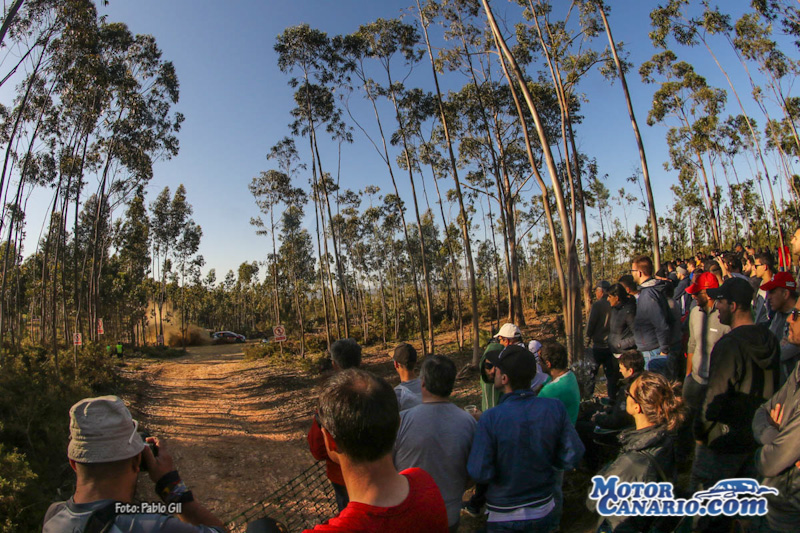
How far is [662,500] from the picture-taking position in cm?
209

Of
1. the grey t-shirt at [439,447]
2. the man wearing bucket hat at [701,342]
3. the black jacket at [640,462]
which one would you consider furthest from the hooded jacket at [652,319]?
the grey t-shirt at [439,447]

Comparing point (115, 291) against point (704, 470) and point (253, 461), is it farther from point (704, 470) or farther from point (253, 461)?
point (704, 470)

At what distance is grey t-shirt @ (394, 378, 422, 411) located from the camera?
9.24ft

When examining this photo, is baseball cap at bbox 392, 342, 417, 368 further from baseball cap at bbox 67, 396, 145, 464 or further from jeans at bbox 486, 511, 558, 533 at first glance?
baseball cap at bbox 67, 396, 145, 464

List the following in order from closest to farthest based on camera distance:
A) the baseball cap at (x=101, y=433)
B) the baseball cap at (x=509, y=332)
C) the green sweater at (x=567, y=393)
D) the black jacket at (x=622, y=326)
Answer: the baseball cap at (x=101, y=433) → the green sweater at (x=567, y=393) → the baseball cap at (x=509, y=332) → the black jacket at (x=622, y=326)

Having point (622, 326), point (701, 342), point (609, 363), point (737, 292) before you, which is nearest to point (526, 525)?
point (737, 292)

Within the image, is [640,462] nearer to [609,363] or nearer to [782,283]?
[782,283]

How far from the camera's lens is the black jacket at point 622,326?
509 centimetres

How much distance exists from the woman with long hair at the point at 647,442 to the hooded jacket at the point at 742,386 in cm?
59

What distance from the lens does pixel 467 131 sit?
20781mm

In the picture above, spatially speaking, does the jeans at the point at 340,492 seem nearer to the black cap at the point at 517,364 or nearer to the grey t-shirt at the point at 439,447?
the grey t-shirt at the point at 439,447

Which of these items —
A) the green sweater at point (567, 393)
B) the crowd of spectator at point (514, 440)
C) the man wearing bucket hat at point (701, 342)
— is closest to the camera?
the crowd of spectator at point (514, 440)

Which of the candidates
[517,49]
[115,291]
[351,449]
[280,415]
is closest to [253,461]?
[280,415]

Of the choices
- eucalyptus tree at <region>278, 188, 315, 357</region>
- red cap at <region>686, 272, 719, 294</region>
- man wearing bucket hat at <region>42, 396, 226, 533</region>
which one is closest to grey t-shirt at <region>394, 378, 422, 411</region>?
man wearing bucket hat at <region>42, 396, 226, 533</region>
